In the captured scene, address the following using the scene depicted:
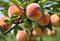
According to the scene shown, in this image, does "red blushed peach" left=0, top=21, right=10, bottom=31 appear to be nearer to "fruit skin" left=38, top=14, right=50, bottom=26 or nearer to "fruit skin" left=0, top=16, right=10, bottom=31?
"fruit skin" left=0, top=16, right=10, bottom=31

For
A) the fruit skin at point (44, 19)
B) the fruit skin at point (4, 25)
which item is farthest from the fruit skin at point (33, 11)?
the fruit skin at point (4, 25)

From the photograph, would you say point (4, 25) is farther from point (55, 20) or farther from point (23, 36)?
point (55, 20)

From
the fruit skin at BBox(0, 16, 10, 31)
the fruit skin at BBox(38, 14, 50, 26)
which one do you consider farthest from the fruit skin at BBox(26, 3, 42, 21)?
the fruit skin at BBox(0, 16, 10, 31)

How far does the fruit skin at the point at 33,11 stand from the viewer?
64cm

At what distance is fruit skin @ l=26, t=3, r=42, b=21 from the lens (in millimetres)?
640

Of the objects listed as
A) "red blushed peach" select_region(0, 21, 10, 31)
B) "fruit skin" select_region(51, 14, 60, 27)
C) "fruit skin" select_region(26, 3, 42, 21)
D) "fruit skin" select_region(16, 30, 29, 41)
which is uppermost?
"fruit skin" select_region(26, 3, 42, 21)

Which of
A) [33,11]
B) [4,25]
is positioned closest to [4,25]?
[4,25]

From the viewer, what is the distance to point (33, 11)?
25.8 inches

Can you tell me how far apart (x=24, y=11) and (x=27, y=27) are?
10 centimetres

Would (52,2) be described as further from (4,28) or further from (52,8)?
(4,28)

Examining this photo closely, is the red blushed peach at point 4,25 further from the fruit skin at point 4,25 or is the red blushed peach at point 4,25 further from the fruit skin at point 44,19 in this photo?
the fruit skin at point 44,19

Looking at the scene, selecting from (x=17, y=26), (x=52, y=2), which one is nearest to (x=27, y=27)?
(x=17, y=26)

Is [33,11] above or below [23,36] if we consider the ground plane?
above

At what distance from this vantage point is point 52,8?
28.3 inches
